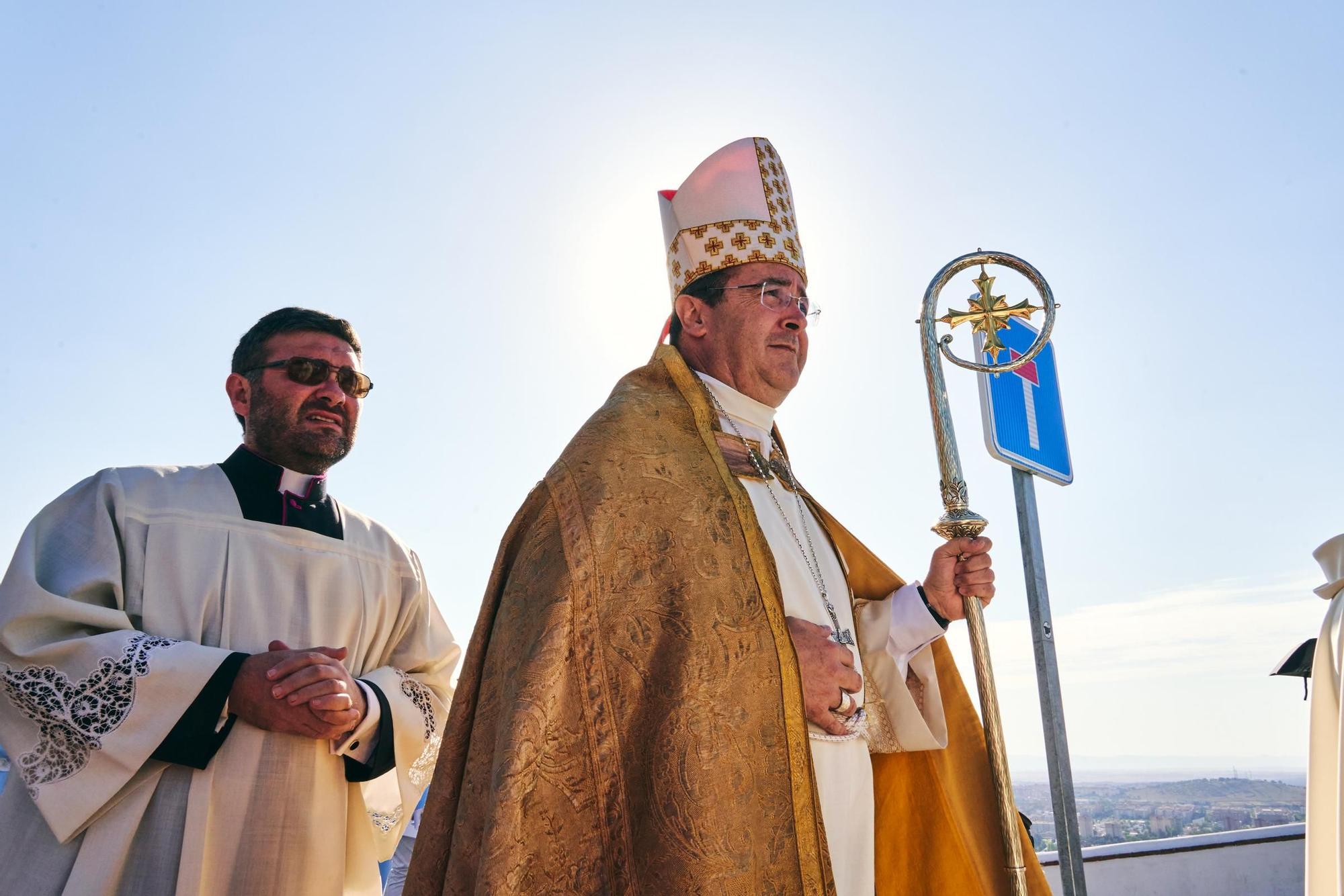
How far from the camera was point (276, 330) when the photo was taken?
147 inches

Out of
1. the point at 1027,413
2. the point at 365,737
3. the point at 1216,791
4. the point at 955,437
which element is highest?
the point at 1027,413

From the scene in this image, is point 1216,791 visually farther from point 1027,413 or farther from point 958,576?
point 958,576

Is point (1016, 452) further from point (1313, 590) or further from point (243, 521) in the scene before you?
point (243, 521)

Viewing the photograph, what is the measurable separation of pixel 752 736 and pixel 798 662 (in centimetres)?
25

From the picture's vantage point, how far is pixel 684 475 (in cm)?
262

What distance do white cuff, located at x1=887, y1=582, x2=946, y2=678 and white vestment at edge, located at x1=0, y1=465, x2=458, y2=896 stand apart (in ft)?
4.89

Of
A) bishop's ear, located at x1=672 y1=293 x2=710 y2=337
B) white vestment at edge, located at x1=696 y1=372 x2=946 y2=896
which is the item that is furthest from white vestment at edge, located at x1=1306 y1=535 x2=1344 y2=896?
bishop's ear, located at x1=672 y1=293 x2=710 y2=337

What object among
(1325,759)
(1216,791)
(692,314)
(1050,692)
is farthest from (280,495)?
(1216,791)

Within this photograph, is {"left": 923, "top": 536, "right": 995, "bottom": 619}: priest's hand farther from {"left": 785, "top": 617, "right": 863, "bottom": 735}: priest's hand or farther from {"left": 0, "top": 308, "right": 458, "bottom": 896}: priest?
{"left": 0, "top": 308, "right": 458, "bottom": 896}: priest

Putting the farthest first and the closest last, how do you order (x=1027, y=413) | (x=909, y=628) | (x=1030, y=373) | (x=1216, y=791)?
1. (x=1216, y=791)
2. (x=1030, y=373)
3. (x=1027, y=413)
4. (x=909, y=628)

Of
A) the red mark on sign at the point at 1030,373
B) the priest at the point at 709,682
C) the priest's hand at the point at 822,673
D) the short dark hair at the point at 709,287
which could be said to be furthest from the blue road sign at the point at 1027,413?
the priest's hand at the point at 822,673

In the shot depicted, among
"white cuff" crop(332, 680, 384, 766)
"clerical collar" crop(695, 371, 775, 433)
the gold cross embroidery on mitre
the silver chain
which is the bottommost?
"white cuff" crop(332, 680, 384, 766)

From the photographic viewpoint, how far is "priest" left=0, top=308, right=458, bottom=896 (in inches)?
112

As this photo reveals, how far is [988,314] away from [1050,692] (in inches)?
50.1
